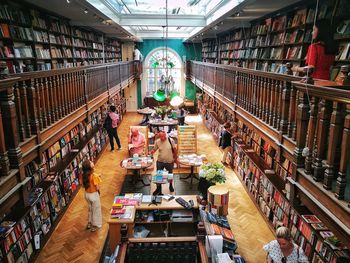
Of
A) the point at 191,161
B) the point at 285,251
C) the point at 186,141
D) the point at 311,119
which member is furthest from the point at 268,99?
the point at 186,141

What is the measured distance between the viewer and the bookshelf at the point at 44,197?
12.6ft

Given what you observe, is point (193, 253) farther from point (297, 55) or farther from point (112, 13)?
point (112, 13)

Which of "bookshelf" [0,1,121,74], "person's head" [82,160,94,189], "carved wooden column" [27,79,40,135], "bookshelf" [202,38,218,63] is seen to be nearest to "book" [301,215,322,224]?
"person's head" [82,160,94,189]

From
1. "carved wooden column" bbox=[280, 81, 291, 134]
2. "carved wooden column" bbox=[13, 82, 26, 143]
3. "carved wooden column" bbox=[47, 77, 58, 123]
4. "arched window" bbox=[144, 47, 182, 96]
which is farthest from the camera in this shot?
"arched window" bbox=[144, 47, 182, 96]

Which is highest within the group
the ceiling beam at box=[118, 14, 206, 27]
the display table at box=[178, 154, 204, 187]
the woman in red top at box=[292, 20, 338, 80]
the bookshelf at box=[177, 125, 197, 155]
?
the ceiling beam at box=[118, 14, 206, 27]

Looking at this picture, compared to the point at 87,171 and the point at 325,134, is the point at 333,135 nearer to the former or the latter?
the point at 325,134

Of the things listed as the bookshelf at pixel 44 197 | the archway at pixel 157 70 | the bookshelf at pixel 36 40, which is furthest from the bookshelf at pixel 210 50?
the bookshelf at pixel 44 197

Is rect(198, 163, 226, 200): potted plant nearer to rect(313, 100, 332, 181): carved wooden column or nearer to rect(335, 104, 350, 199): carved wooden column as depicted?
rect(313, 100, 332, 181): carved wooden column

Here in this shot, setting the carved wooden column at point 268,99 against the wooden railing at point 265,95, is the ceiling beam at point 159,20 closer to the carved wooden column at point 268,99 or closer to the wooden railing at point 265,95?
the wooden railing at point 265,95

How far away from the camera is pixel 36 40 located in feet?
19.8

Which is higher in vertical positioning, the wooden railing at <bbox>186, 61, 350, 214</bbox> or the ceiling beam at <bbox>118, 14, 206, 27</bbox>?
the ceiling beam at <bbox>118, 14, 206, 27</bbox>

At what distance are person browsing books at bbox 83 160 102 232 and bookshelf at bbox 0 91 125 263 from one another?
64cm

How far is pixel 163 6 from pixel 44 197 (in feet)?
25.2

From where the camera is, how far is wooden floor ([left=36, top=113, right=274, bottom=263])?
4.68 m
